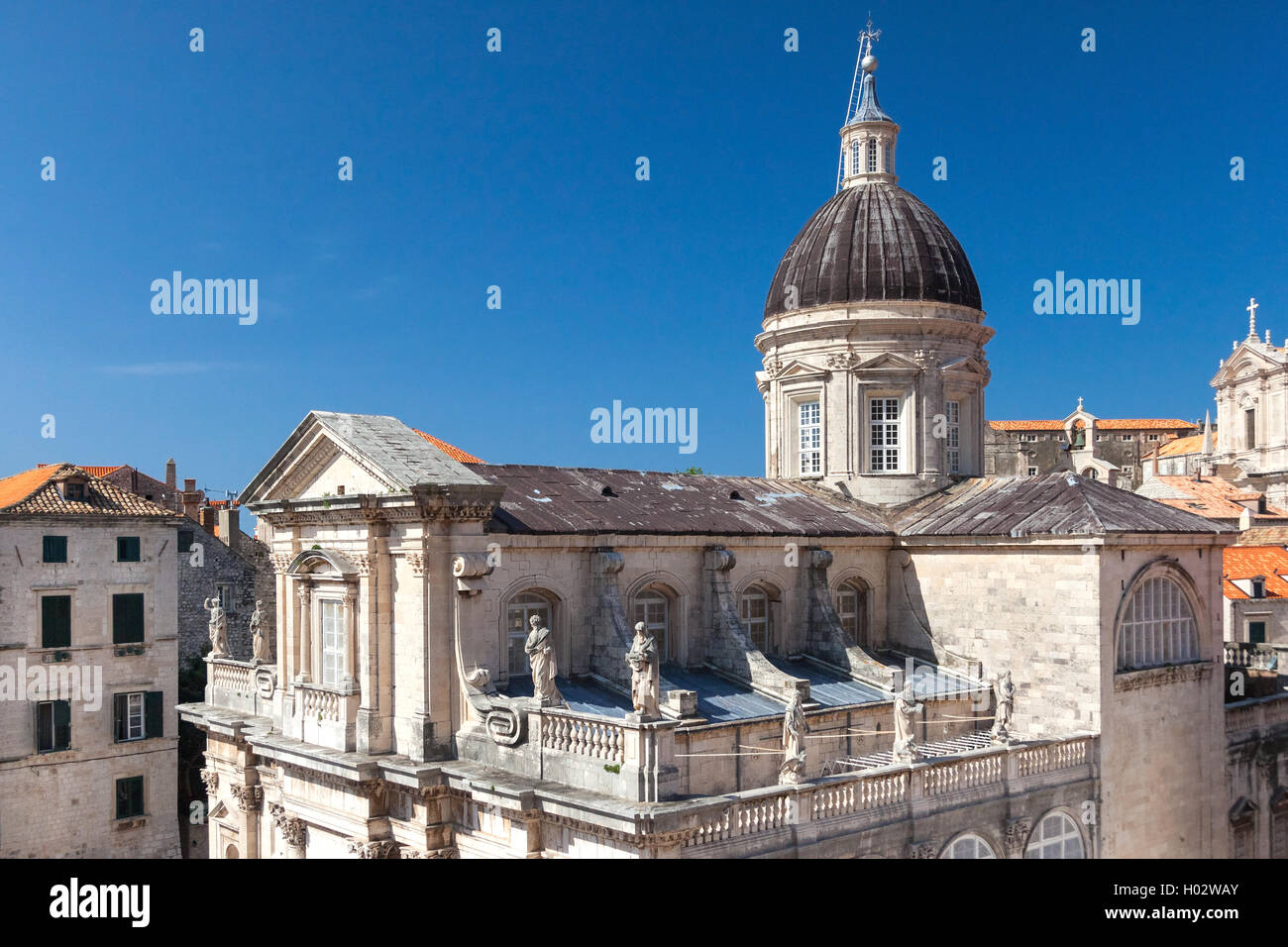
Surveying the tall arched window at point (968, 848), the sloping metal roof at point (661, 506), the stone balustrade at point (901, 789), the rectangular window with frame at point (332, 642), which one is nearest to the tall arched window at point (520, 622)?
the sloping metal roof at point (661, 506)

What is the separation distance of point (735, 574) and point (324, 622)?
365 inches

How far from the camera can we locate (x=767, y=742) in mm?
20672

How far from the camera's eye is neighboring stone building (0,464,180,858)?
33656 mm

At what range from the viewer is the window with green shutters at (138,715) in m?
35.7

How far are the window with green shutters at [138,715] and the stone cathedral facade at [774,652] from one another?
10.8 m

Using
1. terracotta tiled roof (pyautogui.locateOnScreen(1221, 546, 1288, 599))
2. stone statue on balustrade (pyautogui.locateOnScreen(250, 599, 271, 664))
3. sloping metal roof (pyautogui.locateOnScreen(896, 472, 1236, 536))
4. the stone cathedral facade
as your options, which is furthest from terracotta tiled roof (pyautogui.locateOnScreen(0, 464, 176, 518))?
Answer: terracotta tiled roof (pyautogui.locateOnScreen(1221, 546, 1288, 599))

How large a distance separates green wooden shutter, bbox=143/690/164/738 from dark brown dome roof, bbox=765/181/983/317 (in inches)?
970

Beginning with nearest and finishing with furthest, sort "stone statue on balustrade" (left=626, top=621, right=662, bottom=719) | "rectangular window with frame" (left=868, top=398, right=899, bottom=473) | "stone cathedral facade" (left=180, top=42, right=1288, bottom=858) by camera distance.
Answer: "stone statue on balustrade" (left=626, top=621, right=662, bottom=719), "stone cathedral facade" (left=180, top=42, right=1288, bottom=858), "rectangular window with frame" (left=868, top=398, right=899, bottom=473)

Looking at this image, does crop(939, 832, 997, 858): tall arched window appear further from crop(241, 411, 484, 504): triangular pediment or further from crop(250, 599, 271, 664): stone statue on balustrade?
crop(250, 599, 271, 664): stone statue on balustrade

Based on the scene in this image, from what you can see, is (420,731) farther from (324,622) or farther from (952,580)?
(952,580)

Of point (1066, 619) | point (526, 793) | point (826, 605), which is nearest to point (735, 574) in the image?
point (826, 605)

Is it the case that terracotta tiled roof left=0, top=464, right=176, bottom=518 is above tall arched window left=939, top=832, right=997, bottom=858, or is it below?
above

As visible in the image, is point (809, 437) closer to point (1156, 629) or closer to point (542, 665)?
point (1156, 629)

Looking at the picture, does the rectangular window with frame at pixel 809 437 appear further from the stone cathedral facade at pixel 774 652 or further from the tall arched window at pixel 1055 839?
the tall arched window at pixel 1055 839
